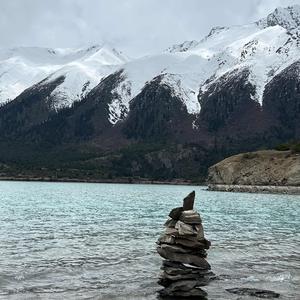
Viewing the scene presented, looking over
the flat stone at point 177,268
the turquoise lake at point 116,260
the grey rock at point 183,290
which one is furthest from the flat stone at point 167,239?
the grey rock at point 183,290

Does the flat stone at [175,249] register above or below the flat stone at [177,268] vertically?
above

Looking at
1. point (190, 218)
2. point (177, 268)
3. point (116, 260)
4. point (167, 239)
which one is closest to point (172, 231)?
point (167, 239)

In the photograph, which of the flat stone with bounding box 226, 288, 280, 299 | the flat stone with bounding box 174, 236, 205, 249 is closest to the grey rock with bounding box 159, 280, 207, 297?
the flat stone with bounding box 226, 288, 280, 299

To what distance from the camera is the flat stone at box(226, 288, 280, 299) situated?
28.4 metres

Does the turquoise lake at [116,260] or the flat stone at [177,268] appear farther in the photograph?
the flat stone at [177,268]

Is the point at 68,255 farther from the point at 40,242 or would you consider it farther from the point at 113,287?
the point at 113,287

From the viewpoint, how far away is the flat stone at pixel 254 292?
28.4 m

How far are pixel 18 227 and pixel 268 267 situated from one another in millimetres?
31701

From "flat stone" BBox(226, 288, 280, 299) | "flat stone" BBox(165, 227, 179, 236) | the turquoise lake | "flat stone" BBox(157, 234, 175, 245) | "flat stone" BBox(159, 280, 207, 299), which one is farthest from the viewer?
"flat stone" BBox(157, 234, 175, 245)

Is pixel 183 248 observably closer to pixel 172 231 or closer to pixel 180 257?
pixel 180 257

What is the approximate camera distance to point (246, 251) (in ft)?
147

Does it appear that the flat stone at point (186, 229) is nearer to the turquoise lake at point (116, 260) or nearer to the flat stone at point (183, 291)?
the flat stone at point (183, 291)

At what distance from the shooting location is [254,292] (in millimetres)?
29062

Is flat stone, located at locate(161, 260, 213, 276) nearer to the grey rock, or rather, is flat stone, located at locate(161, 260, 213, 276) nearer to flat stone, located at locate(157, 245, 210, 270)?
flat stone, located at locate(157, 245, 210, 270)
